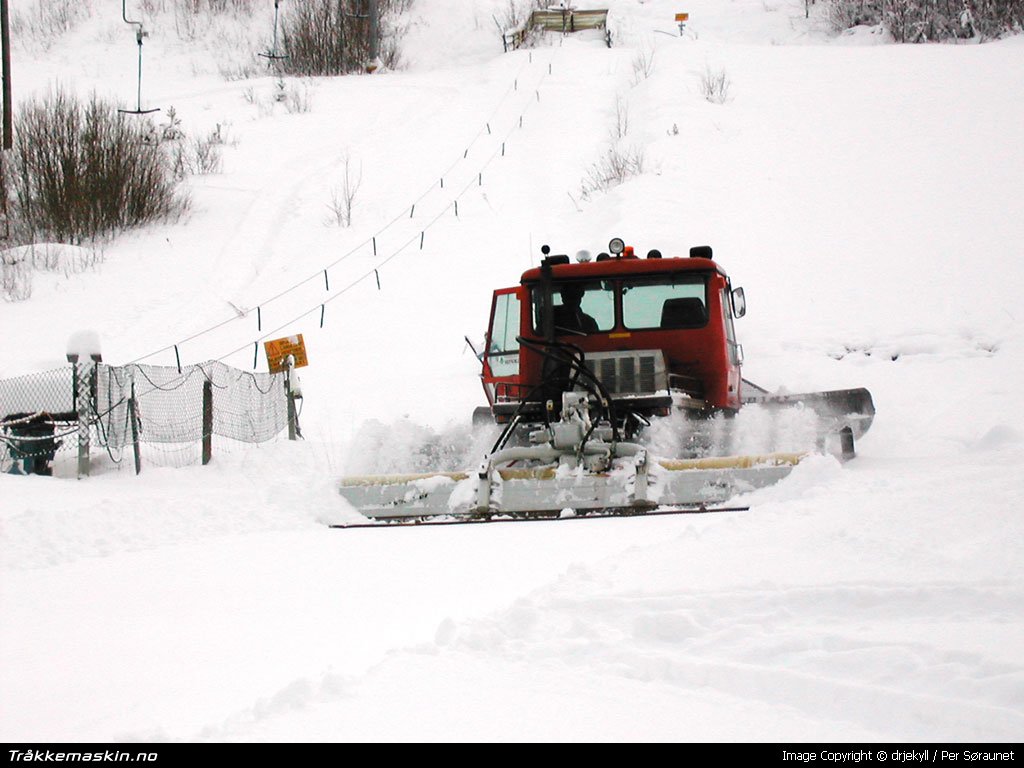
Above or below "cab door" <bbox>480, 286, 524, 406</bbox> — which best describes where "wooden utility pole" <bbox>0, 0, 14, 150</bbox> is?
above

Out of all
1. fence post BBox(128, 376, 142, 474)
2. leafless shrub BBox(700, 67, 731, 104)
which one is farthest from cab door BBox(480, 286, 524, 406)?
leafless shrub BBox(700, 67, 731, 104)

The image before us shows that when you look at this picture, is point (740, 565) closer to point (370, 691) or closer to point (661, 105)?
point (370, 691)

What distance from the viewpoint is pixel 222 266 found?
22.1 metres

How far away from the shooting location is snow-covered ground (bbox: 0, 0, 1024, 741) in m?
3.70

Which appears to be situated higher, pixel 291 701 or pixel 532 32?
pixel 532 32

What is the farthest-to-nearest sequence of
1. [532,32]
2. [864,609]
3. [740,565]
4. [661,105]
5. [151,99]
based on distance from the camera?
[532,32] < [151,99] < [661,105] < [740,565] < [864,609]

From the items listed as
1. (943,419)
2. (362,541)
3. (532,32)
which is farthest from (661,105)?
(362,541)

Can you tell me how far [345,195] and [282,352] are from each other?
14005 mm

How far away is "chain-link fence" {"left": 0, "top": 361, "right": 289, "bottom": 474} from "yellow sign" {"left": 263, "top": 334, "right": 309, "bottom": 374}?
47cm

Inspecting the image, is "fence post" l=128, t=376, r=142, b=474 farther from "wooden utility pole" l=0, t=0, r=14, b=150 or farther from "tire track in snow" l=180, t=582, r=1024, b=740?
Result: "wooden utility pole" l=0, t=0, r=14, b=150

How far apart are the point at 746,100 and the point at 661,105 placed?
240 centimetres

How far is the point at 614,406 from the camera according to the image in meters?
8.80

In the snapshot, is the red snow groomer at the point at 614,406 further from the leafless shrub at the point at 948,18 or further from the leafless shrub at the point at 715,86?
the leafless shrub at the point at 948,18

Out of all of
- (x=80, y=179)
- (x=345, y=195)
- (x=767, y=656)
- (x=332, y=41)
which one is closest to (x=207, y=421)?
(x=767, y=656)
